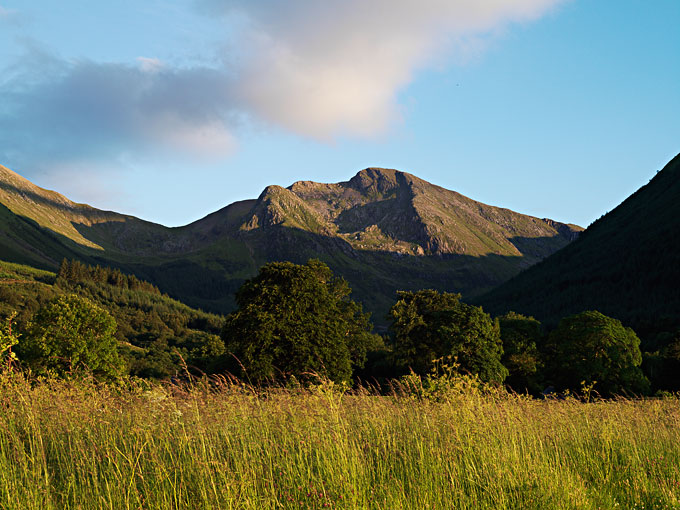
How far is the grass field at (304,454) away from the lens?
527 centimetres

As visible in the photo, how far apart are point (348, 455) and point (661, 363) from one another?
2900 inches

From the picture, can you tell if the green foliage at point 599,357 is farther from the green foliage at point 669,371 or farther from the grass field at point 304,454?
the grass field at point 304,454

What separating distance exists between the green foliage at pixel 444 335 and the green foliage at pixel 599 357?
936cm

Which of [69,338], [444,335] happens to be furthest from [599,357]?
[69,338]

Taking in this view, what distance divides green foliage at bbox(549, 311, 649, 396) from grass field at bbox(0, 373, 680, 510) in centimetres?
4962

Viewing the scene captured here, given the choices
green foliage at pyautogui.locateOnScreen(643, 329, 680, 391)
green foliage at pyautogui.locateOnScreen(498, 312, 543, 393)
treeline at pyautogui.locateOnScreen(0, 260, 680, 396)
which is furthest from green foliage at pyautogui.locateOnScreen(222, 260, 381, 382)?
green foliage at pyautogui.locateOnScreen(643, 329, 680, 391)

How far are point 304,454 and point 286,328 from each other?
1468 inches

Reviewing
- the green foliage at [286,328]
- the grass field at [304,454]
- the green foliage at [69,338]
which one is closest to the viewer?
the grass field at [304,454]

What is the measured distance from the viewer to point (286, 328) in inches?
1698

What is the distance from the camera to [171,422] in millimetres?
7078

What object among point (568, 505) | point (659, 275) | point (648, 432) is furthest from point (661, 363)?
point (659, 275)

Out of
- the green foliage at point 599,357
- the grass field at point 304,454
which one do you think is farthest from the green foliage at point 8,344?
the green foliage at point 599,357

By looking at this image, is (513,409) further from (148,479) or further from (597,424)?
(148,479)

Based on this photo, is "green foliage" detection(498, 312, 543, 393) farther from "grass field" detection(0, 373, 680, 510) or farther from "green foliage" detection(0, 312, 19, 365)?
"green foliage" detection(0, 312, 19, 365)
